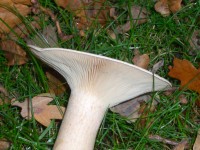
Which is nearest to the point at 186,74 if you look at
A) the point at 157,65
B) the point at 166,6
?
the point at 157,65

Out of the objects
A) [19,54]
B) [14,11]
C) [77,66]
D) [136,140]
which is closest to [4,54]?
[19,54]

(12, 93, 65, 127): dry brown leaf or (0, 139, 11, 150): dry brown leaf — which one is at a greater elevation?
(12, 93, 65, 127): dry brown leaf

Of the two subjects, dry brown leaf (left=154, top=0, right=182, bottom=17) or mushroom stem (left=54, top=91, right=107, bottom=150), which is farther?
dry brown leaf (left=154, top=0, right=182, bottom=17)

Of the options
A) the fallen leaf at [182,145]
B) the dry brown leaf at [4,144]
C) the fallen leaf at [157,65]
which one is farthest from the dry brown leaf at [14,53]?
the fallen leaf at [182,145]

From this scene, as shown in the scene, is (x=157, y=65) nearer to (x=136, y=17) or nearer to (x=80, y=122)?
(x=136, y=17)

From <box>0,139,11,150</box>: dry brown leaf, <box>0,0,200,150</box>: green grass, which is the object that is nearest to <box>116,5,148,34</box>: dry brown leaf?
<box>0,0,200,150</box>: green grass

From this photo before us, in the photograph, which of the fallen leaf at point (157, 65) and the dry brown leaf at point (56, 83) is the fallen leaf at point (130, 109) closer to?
the fallen leaf at point (157, 65)

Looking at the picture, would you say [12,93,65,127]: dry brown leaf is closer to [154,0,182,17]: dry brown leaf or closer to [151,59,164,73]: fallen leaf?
[151,59,164,73]: fallen leaf
